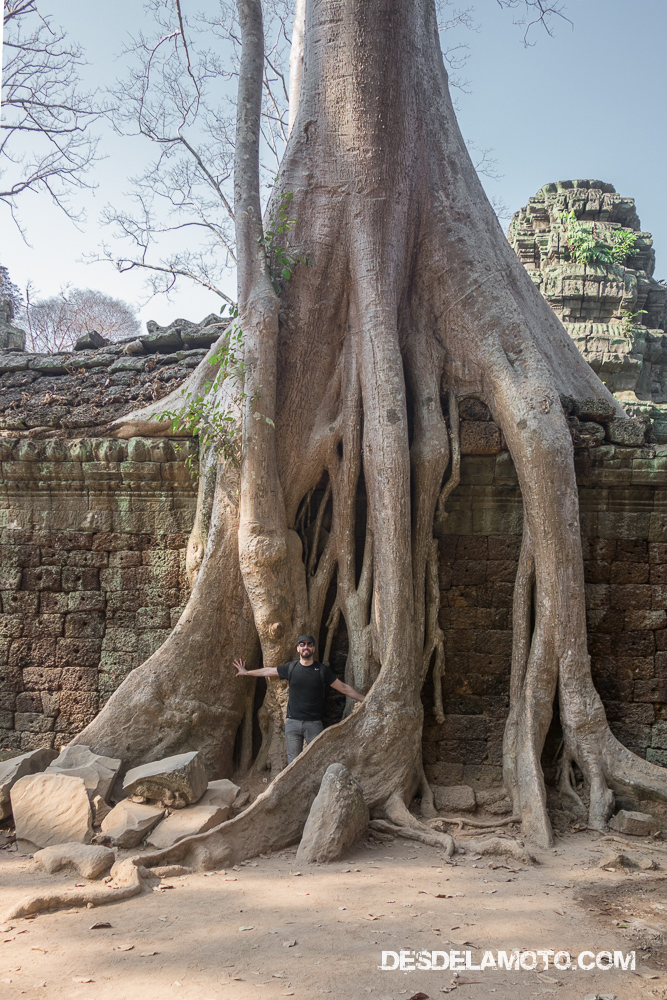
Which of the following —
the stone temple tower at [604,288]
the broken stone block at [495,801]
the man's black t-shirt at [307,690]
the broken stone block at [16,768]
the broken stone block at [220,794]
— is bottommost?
the broken stone block at [495,801]

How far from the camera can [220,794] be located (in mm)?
3303

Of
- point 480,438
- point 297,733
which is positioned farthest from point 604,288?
point 297,733

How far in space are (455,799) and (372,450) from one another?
6.15 ft

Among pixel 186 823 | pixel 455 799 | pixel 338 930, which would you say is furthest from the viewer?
pixel 455 799

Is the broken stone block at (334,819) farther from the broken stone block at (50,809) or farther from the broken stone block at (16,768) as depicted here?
the broken stone block at (16,768)

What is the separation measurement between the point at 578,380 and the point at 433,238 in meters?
1.33

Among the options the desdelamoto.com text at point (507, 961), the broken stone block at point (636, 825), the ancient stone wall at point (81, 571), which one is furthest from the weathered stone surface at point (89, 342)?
the desdelamoto.com text at point (507, 961)

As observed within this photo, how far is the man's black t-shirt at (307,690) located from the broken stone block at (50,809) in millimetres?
1049

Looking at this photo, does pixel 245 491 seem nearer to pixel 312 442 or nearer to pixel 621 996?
pixel 312 442

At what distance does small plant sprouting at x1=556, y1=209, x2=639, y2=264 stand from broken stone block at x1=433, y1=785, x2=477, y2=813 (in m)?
7.16

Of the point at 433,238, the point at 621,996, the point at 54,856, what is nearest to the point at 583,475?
the point at 433,238

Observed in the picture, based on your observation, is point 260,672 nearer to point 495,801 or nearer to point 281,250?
point 495,801

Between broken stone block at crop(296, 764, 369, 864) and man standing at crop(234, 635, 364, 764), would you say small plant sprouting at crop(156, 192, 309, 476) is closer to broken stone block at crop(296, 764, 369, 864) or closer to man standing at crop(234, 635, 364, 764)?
man standing at crop(234, 635, 364, 764)

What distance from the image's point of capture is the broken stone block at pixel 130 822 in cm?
297
